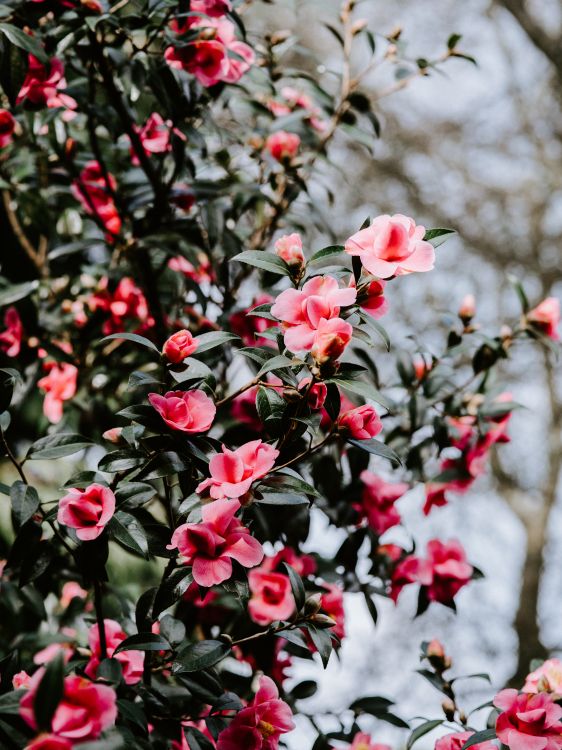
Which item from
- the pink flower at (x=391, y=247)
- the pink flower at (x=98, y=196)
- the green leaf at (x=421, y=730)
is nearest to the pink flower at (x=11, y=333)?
the pink flower at (x=98, y=196)

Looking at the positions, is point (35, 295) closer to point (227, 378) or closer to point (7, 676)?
point (227, 378)

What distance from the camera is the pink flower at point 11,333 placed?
4.12 ft

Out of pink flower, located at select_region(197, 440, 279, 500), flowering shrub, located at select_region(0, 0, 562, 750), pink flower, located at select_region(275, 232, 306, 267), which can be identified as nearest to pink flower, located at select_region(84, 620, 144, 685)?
flowering shrub, located at select_region(0, 0, 562, 750)

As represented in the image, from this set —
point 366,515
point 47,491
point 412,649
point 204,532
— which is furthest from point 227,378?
point 412,649

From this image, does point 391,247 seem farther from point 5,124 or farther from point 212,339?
point 5,124

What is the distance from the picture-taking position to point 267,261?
82 centimetres

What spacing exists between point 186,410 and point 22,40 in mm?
572

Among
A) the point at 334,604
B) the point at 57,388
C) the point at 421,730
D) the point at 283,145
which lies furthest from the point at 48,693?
the point at 283,145

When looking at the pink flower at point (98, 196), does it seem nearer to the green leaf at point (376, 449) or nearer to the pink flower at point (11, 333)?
the pink flower at point (11, 333)

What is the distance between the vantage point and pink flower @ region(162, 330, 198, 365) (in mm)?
780

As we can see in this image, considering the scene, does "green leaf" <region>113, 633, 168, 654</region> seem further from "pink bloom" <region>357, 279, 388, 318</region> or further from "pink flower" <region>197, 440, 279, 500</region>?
"pink bloom" <region>357, 279, 388, 318</region>

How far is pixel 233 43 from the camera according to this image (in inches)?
45.6

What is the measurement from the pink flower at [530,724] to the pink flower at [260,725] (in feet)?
0.72

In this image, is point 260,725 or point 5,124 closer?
point 260,725
